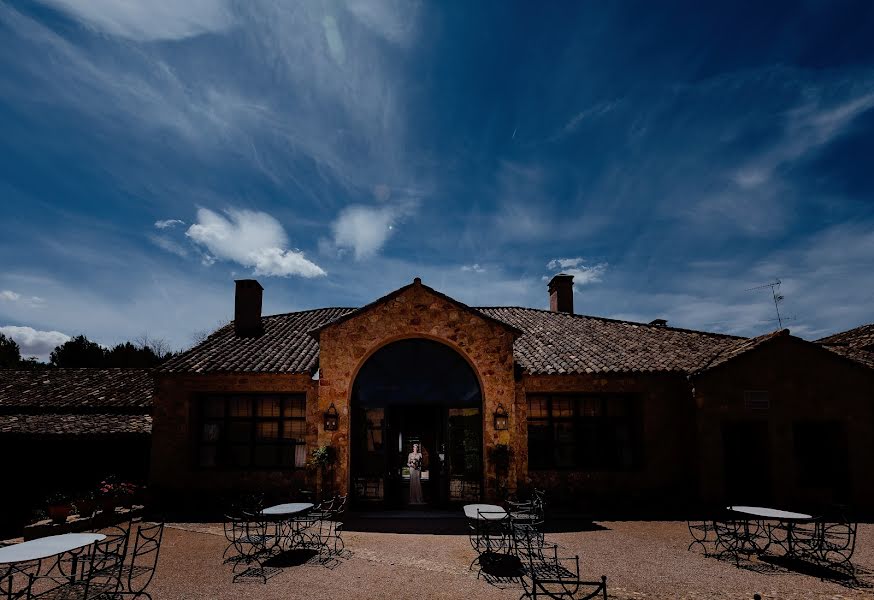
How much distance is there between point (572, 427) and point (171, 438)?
1170cm

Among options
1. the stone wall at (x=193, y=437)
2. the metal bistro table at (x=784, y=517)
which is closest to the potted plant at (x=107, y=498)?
the stone wall at (x=193, y=437)

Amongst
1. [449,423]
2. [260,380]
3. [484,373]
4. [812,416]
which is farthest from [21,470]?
[812,416]

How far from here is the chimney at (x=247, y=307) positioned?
18219 mm

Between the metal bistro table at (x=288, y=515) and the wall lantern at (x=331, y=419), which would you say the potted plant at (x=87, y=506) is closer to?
the metal bistro table at (x=288, y=515)

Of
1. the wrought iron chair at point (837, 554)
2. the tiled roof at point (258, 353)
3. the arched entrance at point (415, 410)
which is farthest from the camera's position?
the tiled roof at point (258, 353)

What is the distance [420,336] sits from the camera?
1402cm

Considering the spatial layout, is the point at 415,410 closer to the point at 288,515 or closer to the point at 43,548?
the point at 288,515

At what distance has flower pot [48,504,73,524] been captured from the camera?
11516mm

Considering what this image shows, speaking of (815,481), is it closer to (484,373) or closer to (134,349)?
(484,373)

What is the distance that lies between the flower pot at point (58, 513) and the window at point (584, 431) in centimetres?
1178

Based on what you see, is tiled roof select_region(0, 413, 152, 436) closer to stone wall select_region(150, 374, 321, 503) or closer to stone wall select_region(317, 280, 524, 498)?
stone wall select_region(150, 374, 321, 503)

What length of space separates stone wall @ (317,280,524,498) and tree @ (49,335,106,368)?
2713cm

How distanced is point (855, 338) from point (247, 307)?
2244 centimetres

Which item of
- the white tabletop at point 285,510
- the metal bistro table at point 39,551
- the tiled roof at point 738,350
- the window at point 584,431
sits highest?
the tiled roof at point 738,350
